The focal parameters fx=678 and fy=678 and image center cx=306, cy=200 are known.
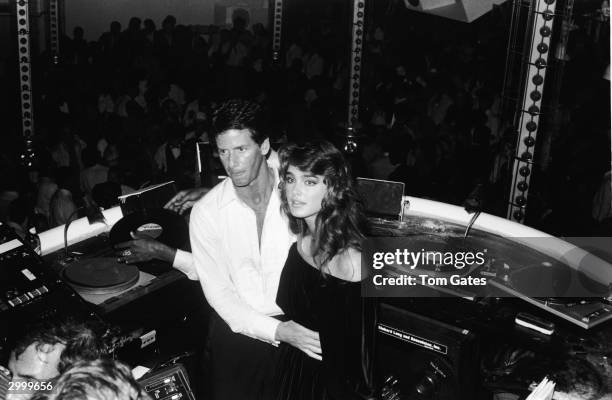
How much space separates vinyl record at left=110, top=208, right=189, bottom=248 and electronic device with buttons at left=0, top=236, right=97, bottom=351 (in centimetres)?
53

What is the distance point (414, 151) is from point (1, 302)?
3.80m

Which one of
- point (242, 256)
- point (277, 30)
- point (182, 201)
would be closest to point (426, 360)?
point (242, 256)

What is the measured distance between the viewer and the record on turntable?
2.34m

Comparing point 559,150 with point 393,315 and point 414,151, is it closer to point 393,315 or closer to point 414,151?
point 414,151

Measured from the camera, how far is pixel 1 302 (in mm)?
1884

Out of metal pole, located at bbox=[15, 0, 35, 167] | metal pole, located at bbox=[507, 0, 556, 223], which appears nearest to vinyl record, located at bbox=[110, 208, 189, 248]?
metal pole, located at bbox=[507, 0, 556, 223]

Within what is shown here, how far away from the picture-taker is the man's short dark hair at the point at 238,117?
85.1 inches

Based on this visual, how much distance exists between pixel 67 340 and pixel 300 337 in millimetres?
659

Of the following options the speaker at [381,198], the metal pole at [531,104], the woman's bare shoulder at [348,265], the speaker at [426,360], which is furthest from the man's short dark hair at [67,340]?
the metal pole at [531,104]

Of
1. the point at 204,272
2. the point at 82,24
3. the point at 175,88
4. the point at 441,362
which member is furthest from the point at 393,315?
the point at 82,24

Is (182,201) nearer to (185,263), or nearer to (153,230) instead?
(153,230)

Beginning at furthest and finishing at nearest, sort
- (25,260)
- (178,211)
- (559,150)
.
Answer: (559,150), (178,211), (25,260)

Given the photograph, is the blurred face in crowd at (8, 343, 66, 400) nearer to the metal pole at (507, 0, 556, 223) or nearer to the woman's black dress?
the woman's black dress

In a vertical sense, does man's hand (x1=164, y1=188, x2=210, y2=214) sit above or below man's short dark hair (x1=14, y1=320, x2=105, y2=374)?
above
